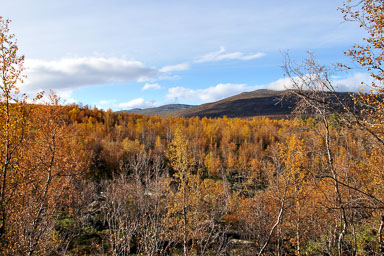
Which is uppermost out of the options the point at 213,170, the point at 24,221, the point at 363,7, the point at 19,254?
the point at 363,7

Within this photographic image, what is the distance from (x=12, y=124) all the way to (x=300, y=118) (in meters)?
11.2

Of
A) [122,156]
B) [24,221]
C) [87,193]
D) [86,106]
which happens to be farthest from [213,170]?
[86,106]

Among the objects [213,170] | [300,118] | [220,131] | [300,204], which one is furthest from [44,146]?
[220,131]

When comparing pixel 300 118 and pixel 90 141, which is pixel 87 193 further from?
pixel 90 141

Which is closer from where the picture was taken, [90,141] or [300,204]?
[300,204]

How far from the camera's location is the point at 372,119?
6.59 metres

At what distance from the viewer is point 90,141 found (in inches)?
1934

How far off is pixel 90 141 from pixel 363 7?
165ft

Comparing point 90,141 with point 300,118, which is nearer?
point 300,118

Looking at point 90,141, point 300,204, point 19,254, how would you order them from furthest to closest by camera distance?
1. point 90,141
2. point 300,204
3. point 19,254

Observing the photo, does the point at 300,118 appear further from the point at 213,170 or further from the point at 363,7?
the point at 213,170

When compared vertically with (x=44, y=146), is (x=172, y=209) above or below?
below

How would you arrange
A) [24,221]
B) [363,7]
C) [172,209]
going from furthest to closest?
[172,209] < [24,221] < [363,7]

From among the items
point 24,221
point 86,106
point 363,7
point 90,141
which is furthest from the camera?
point 86,106
